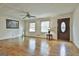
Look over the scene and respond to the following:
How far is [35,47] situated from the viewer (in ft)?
12.5

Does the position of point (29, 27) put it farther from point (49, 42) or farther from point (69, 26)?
point (69, 26)

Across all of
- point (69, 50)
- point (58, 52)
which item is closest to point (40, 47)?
point (58, 52)

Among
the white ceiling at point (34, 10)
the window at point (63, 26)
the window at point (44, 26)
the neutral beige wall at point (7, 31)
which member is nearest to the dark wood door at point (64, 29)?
the window at point (63, 26)

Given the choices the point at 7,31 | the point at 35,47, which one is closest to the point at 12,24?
the point at 7,31

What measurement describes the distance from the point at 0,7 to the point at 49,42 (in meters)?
1.69

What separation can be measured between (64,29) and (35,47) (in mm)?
946

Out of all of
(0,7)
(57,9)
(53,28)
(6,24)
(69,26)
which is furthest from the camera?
(53,28)

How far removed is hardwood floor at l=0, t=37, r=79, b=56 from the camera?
3.44 m

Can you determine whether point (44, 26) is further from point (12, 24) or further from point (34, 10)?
point (12, 24)

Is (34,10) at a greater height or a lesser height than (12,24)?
greater

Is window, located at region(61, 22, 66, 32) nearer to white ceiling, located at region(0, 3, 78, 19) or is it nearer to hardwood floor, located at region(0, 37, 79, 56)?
hardwood floor, located at region(0, 37, 79, 56)

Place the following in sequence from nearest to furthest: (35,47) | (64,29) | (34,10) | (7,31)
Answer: (34,10) < (7,31) < (35,47) < (64,29)

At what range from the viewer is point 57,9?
3385 mm

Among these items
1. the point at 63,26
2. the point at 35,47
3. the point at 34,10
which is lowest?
the point at 35,47
